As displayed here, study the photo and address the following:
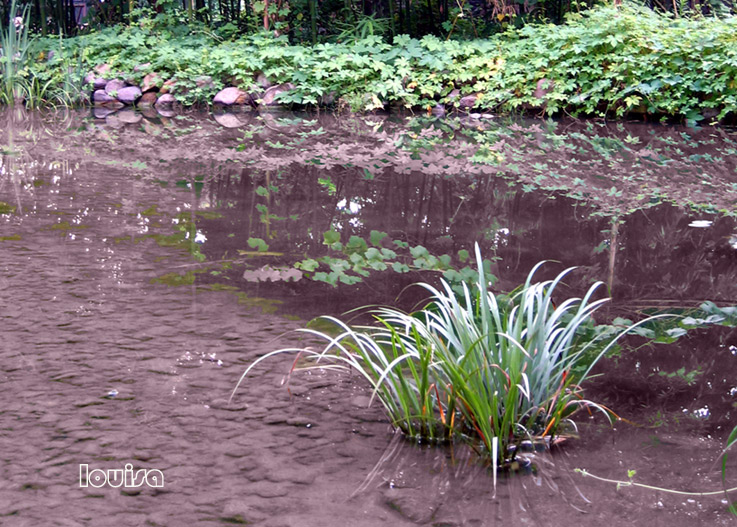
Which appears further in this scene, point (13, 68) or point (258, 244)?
point (13, 68)

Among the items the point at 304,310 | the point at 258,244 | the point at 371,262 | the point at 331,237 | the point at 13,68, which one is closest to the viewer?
the point at 304,310

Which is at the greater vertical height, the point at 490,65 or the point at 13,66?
the point at 13,66

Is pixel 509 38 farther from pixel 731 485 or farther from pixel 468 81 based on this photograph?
pixel 731 485

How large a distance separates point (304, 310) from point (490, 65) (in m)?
7.90

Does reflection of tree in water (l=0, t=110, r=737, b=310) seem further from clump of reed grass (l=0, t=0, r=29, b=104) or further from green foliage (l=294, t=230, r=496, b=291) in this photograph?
clump of reed grass (l=0, t=0, r=29, b=104)

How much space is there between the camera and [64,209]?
4.80 m

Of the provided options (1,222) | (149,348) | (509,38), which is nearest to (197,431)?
(149,348)

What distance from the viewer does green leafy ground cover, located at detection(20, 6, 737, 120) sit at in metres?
9.10

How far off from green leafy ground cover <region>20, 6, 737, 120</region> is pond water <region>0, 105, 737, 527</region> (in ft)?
7.36

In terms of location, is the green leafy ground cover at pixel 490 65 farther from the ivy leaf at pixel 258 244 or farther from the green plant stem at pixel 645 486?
the green plant stem at pixel 645 486

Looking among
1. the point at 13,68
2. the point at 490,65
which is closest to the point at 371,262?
the point at 490,65

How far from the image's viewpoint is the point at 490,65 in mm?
10164

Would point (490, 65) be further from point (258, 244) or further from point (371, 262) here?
point (371, 262)

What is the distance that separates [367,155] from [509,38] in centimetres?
547
